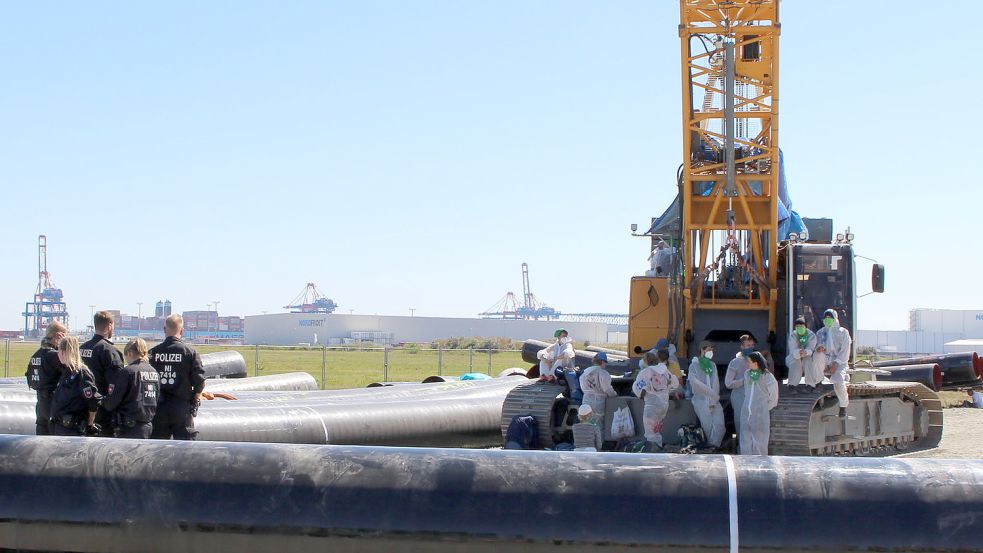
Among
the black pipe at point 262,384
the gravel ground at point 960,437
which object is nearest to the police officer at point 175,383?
the black pipe at point 262,384

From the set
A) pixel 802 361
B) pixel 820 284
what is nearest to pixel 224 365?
pixel 820 284

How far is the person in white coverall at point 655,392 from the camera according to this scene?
1249 centimetres

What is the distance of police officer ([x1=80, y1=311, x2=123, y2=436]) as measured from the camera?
8.67 m

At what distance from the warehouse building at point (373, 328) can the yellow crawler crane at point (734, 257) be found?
100 meters

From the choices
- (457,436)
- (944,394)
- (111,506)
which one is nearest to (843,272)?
(457,436)

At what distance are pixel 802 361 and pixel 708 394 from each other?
51.3 inches

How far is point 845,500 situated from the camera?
582 cm

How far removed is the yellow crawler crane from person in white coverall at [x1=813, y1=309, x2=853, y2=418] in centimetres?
39

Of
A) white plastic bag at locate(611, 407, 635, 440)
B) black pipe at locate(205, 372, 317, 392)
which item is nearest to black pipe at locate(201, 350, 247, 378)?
black pipe at locate(205, 372, 317, 392)

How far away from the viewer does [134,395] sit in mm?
8391

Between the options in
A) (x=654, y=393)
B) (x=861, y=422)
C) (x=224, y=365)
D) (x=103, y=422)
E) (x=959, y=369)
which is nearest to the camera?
(x=103, y=422)

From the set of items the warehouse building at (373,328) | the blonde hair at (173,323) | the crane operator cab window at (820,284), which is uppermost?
the crane operator cab window at (820,284)

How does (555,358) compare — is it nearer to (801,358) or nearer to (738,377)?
(738,377)

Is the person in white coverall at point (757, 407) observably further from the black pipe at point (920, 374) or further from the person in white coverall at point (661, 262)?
the black pipe at point (920, 374)
